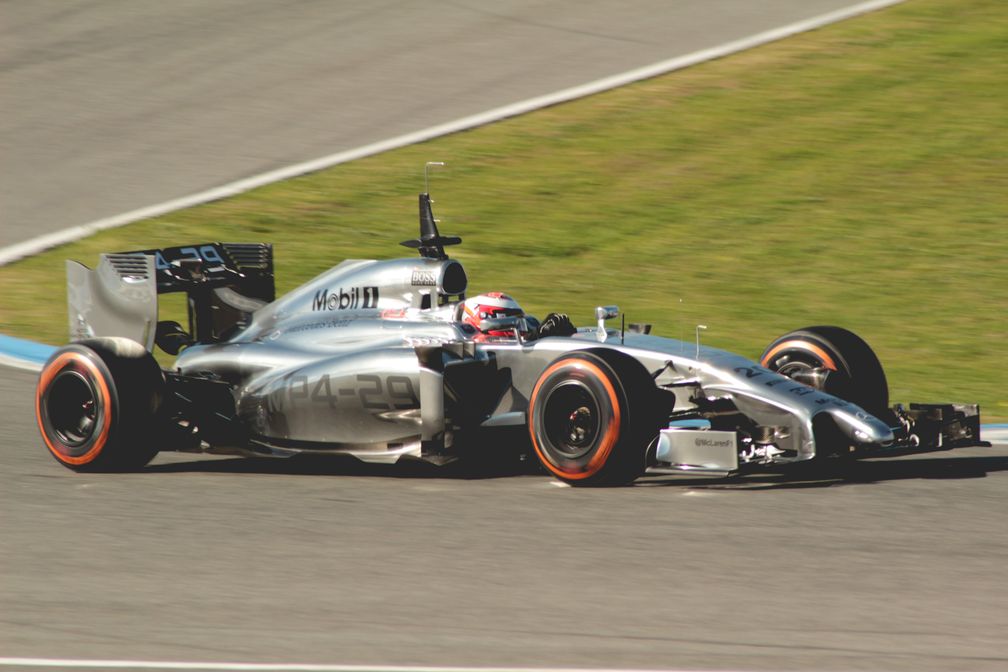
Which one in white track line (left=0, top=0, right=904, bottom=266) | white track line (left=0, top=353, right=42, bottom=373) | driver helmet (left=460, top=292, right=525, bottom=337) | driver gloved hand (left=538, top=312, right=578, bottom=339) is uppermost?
white track line (left=0, top=0, right=904, bottom=266)

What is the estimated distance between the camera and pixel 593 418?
767 centimetres

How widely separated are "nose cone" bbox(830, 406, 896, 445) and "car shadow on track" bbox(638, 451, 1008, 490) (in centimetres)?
23

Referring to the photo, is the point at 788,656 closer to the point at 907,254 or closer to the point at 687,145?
the point at 907,254

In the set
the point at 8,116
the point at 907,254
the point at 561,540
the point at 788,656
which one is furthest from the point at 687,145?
the point at 788,656

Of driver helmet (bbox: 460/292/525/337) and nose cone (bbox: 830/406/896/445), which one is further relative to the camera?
driver helmet (bbox: 460/292/525/337)

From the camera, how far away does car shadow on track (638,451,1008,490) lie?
8.00 m

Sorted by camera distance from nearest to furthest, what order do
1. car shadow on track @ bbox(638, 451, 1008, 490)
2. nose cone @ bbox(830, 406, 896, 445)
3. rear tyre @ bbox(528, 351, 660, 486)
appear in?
1. rear tyre @ bbox(528, 351, 660, 486)
2. nose cone @ bbox(830, 406, 896, 445)
3. car shadow on track @ bbox(638, 451, 1008, 490)

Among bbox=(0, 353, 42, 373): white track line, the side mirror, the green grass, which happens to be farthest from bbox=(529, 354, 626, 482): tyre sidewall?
bbox=(0, 353, 42, 373): white track line

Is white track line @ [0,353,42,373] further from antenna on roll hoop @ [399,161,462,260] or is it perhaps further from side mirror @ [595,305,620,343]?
side mirror @ [595,305,620,343]

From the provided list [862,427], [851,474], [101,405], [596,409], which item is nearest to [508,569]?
[596,409]

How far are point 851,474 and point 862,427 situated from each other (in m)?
0.69

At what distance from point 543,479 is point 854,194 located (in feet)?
30.3

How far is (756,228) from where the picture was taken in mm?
15609

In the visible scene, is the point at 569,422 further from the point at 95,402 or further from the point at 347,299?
the point at 95,402
